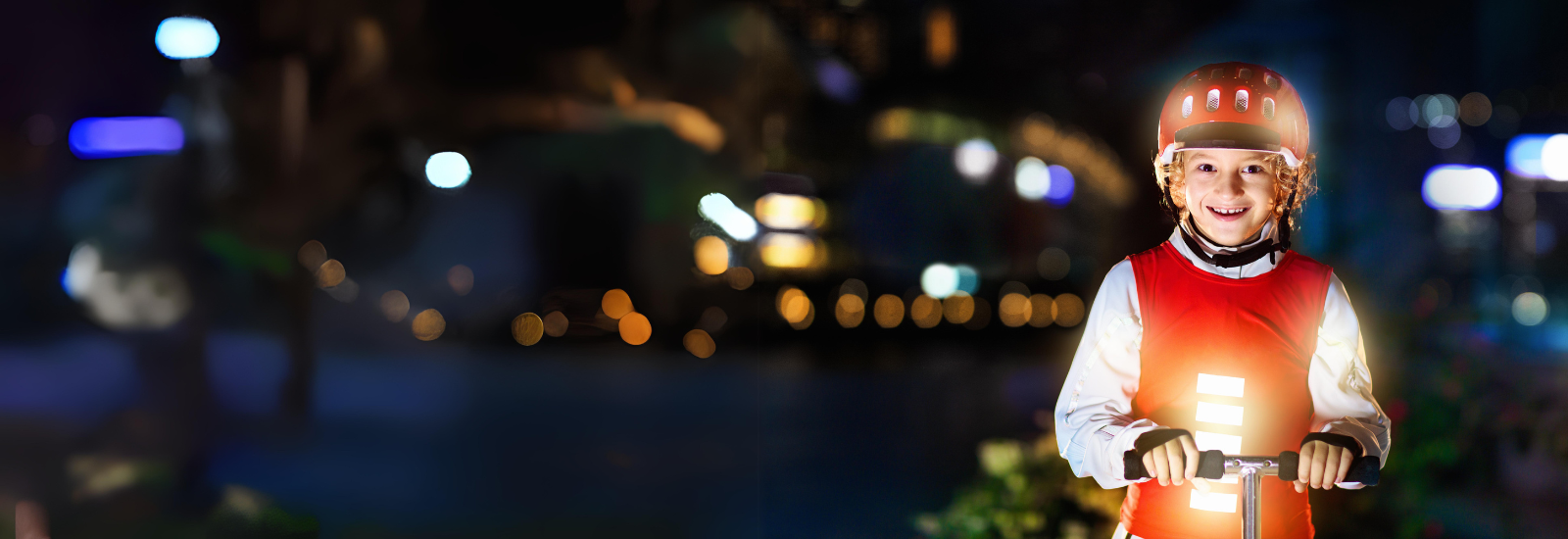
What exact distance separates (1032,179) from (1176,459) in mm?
11545

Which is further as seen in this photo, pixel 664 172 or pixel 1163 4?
pixel 664 172

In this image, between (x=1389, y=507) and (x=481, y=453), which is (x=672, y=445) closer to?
(x=481, y=453)

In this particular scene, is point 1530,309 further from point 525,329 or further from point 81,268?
point 525,329

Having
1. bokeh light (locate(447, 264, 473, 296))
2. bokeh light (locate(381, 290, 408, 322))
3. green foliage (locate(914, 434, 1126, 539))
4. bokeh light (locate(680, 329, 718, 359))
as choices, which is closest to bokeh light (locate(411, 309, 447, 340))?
bokeh light (locate(381, 290, 408, 322))

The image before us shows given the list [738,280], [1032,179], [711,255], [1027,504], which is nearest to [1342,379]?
[1027,504]

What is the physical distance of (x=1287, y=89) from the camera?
1.90m

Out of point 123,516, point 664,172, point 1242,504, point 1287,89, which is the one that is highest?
point 664,172

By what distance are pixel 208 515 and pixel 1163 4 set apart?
528 centimetres

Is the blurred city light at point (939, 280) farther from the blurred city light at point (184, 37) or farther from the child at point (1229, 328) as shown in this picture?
the child at point (1229, 328)

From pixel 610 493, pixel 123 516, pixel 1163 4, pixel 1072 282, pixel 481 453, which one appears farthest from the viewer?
pixel 1072 282

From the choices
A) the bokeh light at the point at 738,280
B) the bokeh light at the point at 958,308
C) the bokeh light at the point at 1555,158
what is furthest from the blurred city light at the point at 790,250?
the bokeh light at the point at 1555,158

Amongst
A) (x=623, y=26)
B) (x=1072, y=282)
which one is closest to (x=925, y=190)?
(x=1072, y=282)

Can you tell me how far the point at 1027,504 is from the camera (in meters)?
3.60

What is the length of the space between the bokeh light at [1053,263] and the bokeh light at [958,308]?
3988 millimetres
